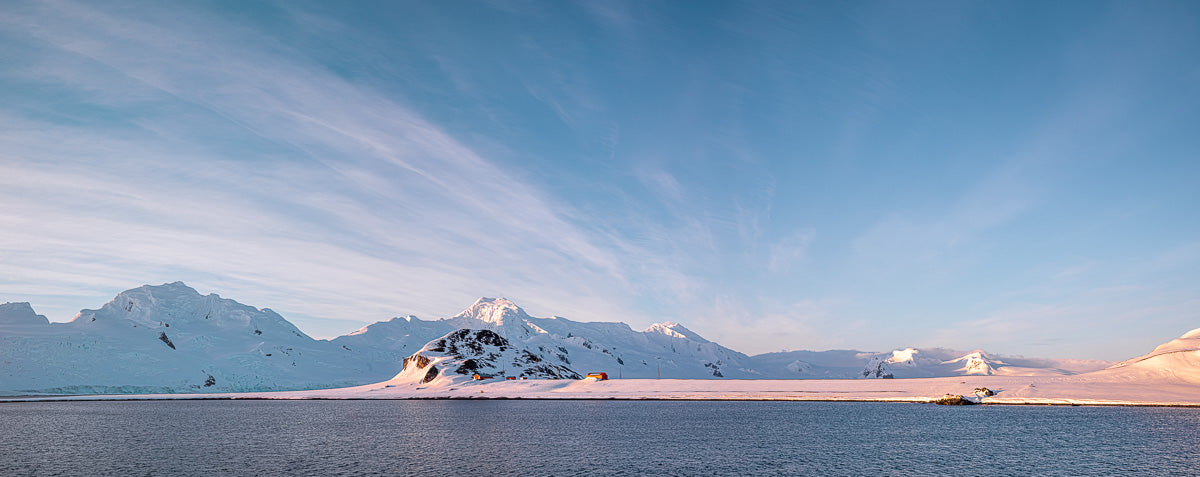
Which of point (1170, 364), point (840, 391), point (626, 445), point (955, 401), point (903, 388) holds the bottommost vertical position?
point (626, 445)

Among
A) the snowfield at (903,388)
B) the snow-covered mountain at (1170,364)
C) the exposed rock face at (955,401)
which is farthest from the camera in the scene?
the snow-covered mountain at (1170,364)

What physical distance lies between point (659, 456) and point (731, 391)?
11514 cm

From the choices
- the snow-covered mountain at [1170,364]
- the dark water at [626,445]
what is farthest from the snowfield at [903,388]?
the dark water at [626,445]

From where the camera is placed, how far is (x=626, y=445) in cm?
5753

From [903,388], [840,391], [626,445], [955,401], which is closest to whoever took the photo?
[626,445]

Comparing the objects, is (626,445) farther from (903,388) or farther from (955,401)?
(903,388)

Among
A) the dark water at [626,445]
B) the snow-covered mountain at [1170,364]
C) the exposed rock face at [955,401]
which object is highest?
the snow-covered mountain at [1170,364]

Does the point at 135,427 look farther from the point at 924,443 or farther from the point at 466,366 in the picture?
the point at 466,366

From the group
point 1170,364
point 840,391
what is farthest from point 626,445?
point 1170,364

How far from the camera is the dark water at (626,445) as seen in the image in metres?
44.0

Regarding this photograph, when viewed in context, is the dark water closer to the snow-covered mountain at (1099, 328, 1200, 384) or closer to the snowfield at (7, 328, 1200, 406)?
the snowfield at (7, 328, 1200, 406)

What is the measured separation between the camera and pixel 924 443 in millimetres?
57656

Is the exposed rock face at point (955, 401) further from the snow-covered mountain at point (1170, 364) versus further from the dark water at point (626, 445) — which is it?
the snow-covered mountain at point (1170, 364)

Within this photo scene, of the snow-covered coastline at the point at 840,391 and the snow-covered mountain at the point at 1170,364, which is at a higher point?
the snow-covered mountain at the point at 1170,364
